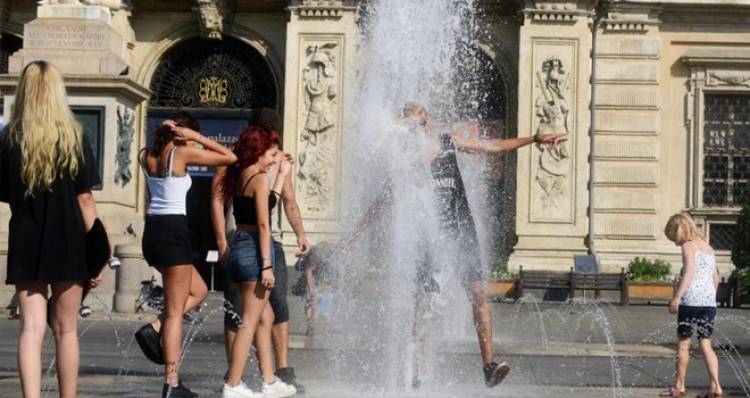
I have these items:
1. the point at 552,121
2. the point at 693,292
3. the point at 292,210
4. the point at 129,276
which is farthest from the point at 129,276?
the point at 552,121

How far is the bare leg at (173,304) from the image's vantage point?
9.09 meters

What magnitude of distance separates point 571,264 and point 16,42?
13.9m

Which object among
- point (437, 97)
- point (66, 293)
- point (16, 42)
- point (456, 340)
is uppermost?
point (16, 42)

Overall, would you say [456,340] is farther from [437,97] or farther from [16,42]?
[16,42]

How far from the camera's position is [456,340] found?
54.0 ft

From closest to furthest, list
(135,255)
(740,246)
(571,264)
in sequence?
(135,255), (740,246), (571,264)

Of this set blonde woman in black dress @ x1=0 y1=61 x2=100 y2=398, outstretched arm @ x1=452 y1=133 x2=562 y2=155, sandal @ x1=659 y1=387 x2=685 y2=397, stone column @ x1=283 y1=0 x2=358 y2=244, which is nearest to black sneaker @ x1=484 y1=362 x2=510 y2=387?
outstretched arm @ x1=452 y1=133 x2=562 y2=155

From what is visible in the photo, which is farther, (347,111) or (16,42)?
(16,42)

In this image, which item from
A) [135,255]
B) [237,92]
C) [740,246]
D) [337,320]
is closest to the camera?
[337,320]

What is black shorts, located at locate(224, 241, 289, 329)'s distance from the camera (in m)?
9.55

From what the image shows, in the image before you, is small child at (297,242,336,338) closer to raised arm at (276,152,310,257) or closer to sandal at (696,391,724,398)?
raised arm at (276,152,310,257)

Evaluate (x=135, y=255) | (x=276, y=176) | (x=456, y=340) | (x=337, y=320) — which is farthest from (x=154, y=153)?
(x=135, y=255)

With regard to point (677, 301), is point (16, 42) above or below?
above

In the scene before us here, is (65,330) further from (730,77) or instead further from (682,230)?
(730,77)
